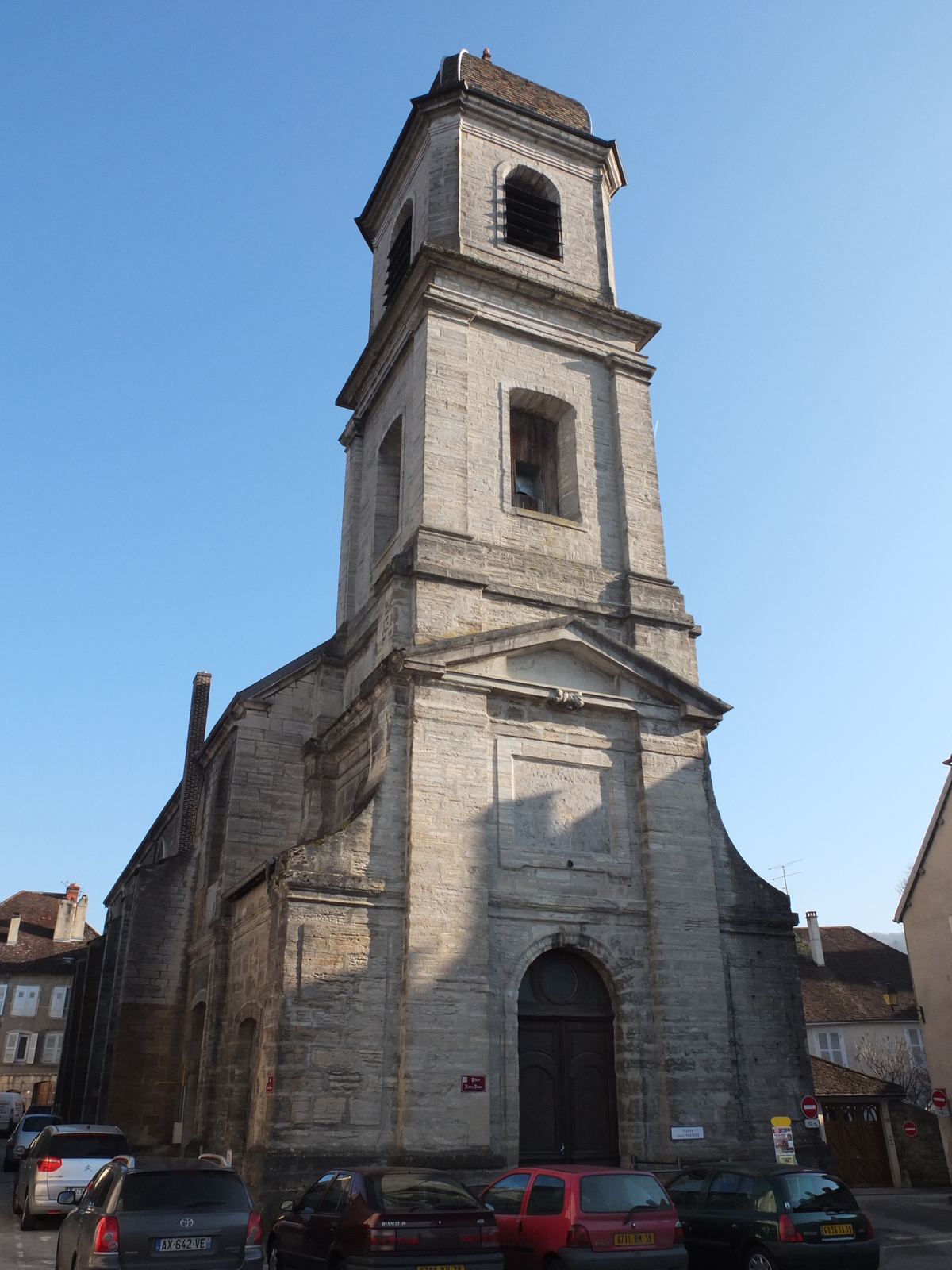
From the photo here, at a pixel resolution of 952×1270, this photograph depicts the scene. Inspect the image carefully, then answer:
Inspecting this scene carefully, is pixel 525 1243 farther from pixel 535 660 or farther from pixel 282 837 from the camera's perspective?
pixel 282 837

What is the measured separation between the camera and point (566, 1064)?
15031mm

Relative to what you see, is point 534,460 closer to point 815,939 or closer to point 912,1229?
point 912,1229

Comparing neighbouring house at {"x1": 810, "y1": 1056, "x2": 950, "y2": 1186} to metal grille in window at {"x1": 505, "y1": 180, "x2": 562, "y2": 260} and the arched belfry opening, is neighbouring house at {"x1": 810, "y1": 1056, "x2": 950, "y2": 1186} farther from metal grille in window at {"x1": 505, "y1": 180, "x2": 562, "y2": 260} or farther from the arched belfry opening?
metal grille in window at {"x1": 505, "y1": 180, "x2": 562, "y2": 260}

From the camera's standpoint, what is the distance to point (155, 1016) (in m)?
20.5

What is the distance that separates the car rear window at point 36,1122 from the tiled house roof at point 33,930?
28123mm

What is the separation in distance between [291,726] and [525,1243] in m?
11.9

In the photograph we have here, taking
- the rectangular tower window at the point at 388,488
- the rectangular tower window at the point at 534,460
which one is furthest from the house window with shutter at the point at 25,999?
the rectangular tower window at the point at 534,460

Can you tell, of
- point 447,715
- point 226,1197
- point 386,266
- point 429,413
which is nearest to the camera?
point 226,1197

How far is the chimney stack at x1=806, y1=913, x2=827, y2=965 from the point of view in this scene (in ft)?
125

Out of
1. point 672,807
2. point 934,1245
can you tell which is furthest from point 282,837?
point 934,1245

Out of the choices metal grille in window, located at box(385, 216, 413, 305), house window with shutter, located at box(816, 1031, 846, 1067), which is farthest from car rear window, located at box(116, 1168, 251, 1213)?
house window with shutter, located at box(816, 1031, 846, 1067)

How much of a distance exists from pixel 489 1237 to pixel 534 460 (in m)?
14.7

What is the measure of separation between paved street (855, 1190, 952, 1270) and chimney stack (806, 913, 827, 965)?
16.0 m

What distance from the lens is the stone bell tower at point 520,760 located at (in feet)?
46.8
